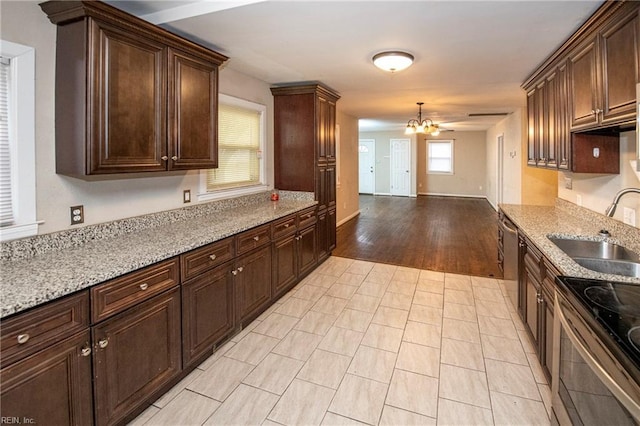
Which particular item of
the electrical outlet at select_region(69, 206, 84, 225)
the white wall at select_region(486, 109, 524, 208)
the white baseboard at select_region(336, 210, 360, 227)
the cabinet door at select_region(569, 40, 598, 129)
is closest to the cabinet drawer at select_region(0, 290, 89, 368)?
the electrical outlet at select_region(69, 206, 84, 225)

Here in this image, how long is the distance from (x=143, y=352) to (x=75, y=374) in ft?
1.31

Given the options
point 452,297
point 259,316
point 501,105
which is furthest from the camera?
point 501,105

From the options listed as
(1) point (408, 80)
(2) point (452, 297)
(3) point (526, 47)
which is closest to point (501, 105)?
(1) point (408, 80)

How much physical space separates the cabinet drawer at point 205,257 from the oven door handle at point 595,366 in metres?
2.07

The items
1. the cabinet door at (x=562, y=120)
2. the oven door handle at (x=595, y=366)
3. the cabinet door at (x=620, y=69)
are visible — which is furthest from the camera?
the cabinet door at (x=562, y=120)

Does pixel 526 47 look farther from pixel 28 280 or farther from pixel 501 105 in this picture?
pixel 28 280

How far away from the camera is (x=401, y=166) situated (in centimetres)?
1238

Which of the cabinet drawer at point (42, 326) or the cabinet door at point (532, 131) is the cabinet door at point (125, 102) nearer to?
the cabinet drawer at point (42, 326)

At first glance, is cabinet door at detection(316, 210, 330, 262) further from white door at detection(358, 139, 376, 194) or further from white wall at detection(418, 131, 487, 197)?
white wall at detection(418, 131, 487, 197)

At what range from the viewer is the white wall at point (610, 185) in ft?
8.09

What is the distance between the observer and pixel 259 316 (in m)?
3.24

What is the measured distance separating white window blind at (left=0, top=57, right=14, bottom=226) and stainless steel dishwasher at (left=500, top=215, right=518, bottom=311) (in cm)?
358

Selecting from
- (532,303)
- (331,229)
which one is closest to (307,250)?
(331,229)

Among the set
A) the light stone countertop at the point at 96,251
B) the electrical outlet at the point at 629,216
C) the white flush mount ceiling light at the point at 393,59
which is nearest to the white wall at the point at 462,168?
the white flush mount ceiling light at the point at 393,59
